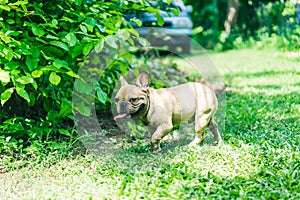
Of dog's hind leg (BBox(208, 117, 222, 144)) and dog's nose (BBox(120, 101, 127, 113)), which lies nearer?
dog's nose (BBox(120, 101, 127, 113))

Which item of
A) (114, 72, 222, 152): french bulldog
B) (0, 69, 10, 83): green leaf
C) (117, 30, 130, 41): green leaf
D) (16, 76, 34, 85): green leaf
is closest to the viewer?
(0, 69, 10, 83): green leaf

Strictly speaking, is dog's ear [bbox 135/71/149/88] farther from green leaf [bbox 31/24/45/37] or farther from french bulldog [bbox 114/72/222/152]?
green leaf [bbox 31/24/45/37]

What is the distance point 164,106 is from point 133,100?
12.3 inches

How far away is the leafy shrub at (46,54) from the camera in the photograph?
3818mm

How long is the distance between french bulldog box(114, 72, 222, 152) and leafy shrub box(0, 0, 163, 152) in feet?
1.32

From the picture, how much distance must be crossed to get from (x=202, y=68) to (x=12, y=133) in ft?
10.8

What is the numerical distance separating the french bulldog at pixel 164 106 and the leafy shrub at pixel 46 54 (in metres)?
0.40

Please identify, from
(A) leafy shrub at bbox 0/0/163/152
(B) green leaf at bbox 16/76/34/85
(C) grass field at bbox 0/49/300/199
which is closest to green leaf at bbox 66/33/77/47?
(A) leafy shrub at bbox 0/0/163/152

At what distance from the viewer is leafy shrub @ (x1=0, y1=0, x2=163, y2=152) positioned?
3.82 m

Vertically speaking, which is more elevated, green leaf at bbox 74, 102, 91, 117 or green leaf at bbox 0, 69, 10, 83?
green leaf at bbox 0, 69, 10, 83

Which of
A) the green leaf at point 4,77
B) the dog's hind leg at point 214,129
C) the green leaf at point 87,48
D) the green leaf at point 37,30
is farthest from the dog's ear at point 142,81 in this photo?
the green leaf at point 4,77

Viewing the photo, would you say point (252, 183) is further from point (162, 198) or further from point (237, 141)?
point (237, 141)

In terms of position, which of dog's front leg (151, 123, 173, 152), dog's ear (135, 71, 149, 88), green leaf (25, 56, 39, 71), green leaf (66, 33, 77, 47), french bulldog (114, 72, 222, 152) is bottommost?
dog's front leg (151, 123, 173, 152)

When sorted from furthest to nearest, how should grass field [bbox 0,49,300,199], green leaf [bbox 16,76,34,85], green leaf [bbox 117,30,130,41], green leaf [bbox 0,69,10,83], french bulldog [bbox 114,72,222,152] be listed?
green leaf [bbox 117,30,130,41]
french bulldog [bbox 114,72,222,152]
green leaf [bbox 16,76,34,85]
green leaf [bbox 0,69,10,83]
grass field [bbox 0,49,300,199]
